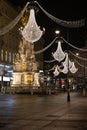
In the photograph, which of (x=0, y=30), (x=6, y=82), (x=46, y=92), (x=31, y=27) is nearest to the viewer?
(x=31, y=27)

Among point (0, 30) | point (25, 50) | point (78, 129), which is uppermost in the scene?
point (0, 30)

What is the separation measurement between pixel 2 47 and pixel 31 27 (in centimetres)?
5931

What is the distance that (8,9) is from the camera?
106062mm

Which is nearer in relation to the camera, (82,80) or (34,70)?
(34,70)

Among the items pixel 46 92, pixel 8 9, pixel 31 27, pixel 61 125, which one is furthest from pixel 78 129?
pixel 8 9

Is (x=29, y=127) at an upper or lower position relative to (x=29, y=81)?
lower

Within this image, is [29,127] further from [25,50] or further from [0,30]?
[0,30]

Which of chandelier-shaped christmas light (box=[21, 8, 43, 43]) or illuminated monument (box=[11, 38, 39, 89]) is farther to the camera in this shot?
illuminated monument (box=[11, 38, 39, 89])

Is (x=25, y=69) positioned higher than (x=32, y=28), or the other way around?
(x=32, y=28)

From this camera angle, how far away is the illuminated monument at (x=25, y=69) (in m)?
74.3

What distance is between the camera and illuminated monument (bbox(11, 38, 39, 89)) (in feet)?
244

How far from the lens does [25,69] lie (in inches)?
2940

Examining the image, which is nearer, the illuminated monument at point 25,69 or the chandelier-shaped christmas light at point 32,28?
the chandelier-shaped christmas light at point 32,28

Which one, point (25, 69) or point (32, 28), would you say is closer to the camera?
point (32, 28)
